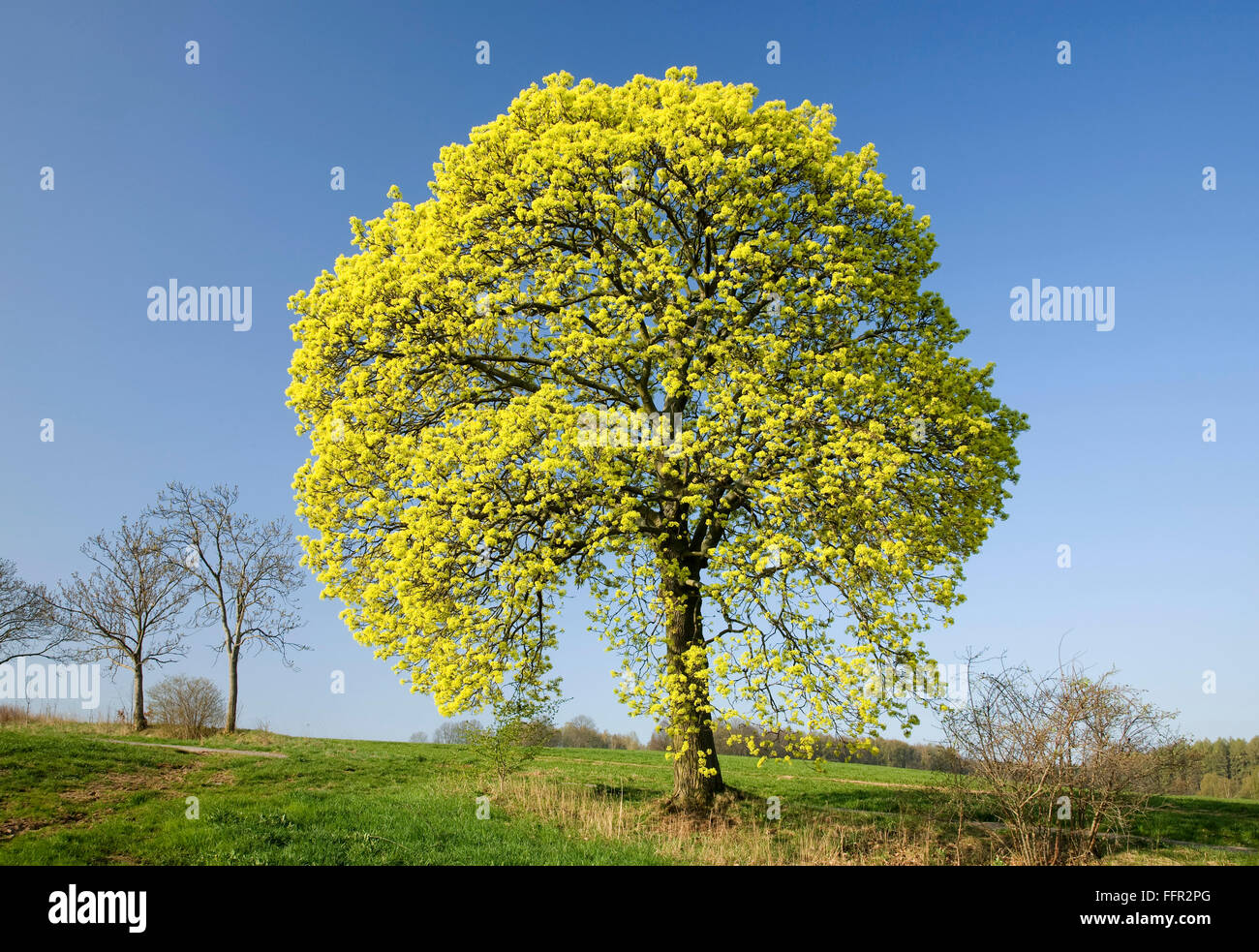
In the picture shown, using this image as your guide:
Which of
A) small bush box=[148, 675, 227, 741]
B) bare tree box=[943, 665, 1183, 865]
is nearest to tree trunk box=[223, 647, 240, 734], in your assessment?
small bush box=[148, 675, 227, 741]

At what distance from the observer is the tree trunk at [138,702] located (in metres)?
27.9

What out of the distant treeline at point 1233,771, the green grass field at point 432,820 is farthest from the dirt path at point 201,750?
the distant treeline at point 1233,771

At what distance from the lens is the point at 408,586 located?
39.4 ft

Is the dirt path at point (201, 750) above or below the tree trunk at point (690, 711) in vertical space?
below

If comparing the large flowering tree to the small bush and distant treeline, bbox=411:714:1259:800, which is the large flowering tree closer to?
distant treeline, bbox=411:714:1259:800

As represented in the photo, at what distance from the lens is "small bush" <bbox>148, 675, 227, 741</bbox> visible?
28.1m

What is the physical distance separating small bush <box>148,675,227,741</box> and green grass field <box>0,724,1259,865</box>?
781 cm

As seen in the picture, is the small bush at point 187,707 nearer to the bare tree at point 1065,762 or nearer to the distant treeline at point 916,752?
the distant treeline at point 916,752

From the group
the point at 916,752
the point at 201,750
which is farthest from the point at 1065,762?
the point at 916,752

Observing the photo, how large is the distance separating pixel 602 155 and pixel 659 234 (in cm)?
263

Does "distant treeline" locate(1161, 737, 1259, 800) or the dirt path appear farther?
"distant treeline" locate(1161, 737, 1259, 800)

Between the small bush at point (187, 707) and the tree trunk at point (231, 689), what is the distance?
704 mm

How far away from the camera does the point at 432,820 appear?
1229 cm
